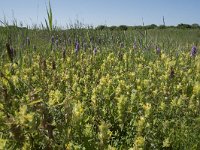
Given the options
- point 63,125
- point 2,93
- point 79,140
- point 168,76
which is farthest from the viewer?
point 168,76

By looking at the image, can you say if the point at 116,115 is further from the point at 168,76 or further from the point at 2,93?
the point at 2,93

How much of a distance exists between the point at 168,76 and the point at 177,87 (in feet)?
1.02

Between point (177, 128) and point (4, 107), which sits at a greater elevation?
point (4, 107)

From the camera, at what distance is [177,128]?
3.09 meters

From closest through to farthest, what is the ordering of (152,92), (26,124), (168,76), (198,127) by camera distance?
(26,124) → (198,127) → (152,92) → (168,76)

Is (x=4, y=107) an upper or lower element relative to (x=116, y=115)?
upper

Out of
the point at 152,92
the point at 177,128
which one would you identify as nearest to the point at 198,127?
the point at 177,128

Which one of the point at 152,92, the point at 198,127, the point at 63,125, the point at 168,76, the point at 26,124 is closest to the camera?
the point at 26,124

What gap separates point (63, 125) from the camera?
226 centimetres

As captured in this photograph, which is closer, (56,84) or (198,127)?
(198,127)

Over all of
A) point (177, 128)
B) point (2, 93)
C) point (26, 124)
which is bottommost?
point (177, 128)

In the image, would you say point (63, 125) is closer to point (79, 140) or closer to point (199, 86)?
point (79, 140)

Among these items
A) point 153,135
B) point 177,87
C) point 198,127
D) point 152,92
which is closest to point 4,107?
point 153,135

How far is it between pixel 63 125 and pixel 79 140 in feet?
1.10
